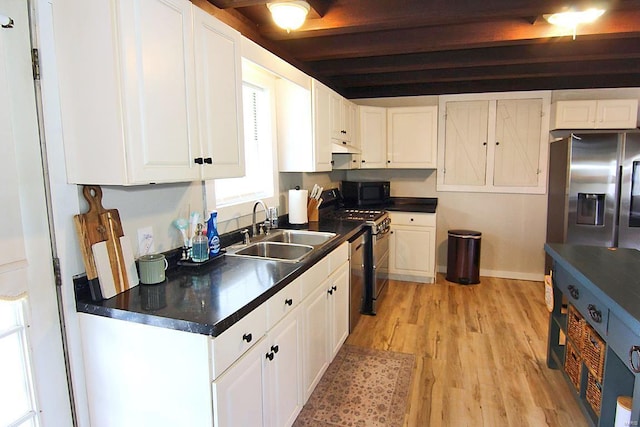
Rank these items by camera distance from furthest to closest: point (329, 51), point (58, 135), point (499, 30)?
point (329, 51)
point (499, 30)
point (58, 135)

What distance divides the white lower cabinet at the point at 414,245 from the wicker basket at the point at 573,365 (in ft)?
7.09

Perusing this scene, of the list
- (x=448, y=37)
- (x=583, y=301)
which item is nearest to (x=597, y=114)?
(x=448, y=37)

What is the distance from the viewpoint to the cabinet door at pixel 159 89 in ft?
4.55

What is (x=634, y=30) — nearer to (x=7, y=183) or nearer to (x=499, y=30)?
(x=499, y=30)

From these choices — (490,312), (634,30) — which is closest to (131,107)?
(634,30)

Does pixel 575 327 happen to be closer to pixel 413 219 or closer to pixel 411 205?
pixel 413 219

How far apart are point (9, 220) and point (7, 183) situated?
0.41 ft

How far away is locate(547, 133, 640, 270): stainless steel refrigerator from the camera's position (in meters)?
3.69

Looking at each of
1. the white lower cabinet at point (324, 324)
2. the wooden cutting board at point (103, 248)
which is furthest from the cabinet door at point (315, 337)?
the wooden cutting board at point (103, 248)

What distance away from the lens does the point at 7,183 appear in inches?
51.4

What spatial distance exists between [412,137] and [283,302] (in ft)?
11.3

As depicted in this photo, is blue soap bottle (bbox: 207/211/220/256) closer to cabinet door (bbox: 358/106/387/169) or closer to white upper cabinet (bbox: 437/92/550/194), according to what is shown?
cabinet door (bbox: 358/106/387/169)

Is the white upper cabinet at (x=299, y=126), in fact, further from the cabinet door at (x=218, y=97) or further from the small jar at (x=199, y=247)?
the small jar at (x=199, y=247)

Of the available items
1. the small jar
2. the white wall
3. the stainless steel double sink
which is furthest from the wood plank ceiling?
the stainless steel double sink
